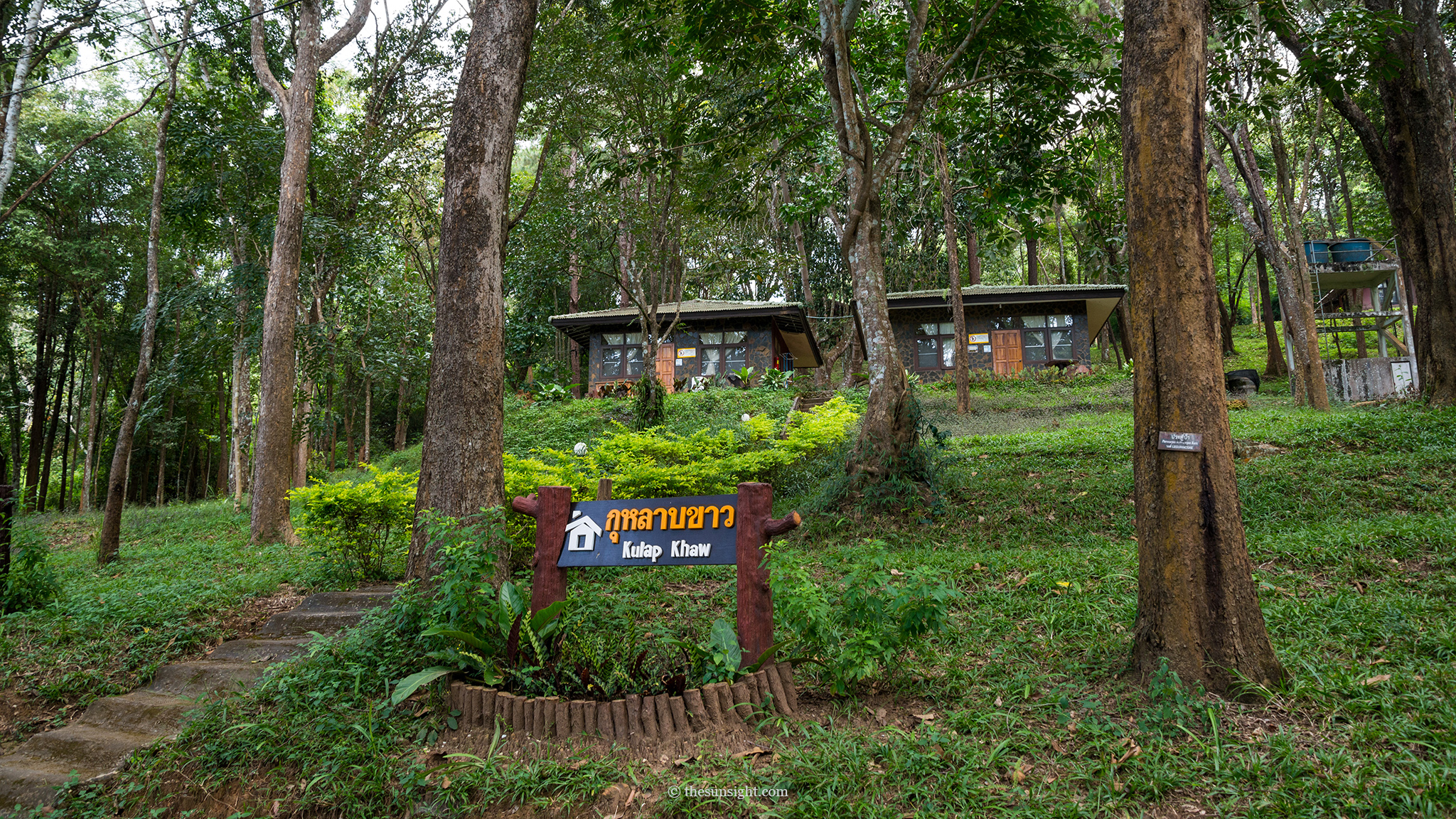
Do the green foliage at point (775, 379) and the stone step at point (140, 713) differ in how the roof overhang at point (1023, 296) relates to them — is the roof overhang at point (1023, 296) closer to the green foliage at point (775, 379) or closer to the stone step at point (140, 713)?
the green foliage at point (775, 379)

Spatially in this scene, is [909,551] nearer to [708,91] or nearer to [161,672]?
[161,672]

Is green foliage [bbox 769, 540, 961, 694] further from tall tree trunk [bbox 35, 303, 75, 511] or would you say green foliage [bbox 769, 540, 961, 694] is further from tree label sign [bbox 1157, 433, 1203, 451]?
tall tree trunk [bbox 35, 303, 75, 511]

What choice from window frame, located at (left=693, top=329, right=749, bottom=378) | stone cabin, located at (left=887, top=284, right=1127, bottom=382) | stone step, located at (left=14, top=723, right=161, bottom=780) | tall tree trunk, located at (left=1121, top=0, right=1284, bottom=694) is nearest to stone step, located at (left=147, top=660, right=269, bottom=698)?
stone step, located at (left=14, top=723, right=161, bottom=780)

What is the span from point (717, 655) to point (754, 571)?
48 centimetres

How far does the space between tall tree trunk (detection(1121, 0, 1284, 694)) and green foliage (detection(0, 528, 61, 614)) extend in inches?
334

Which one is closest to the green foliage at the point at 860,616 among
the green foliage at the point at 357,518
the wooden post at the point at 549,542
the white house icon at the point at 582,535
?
the white house icon at the point at 582,535

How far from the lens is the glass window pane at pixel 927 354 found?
1065 inches

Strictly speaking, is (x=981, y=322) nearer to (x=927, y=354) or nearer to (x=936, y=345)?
(x=936, y=345)

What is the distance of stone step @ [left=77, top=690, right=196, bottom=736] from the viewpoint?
14.8 feet

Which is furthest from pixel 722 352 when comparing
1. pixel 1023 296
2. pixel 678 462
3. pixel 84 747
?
pixel 84 747

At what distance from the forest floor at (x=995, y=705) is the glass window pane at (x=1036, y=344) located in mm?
18612

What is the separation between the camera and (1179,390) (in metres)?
3.80

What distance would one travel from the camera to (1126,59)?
4.12m

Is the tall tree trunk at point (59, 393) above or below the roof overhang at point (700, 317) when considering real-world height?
below
